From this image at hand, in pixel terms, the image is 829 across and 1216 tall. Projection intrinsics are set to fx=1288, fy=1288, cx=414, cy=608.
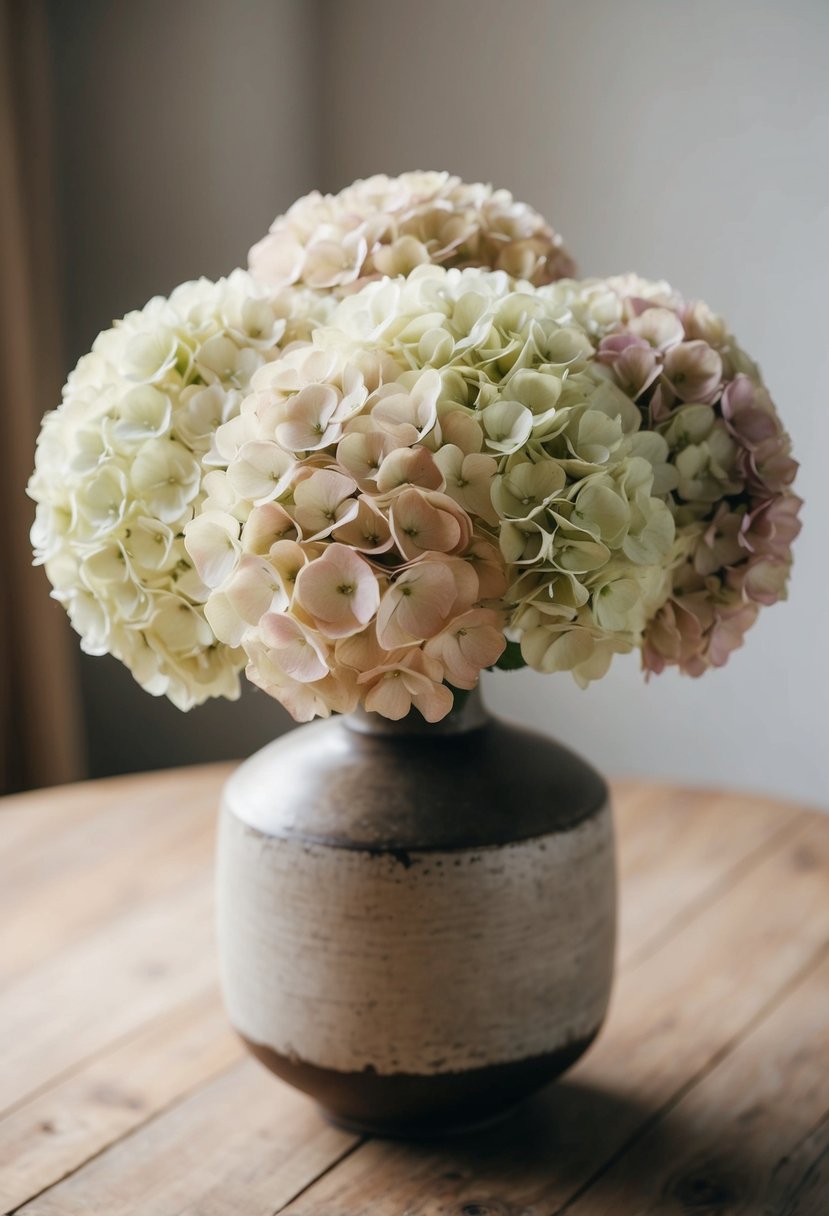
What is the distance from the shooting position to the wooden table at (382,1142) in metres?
0.82

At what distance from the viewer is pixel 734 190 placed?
1944 mm

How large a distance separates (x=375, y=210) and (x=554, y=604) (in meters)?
0.33

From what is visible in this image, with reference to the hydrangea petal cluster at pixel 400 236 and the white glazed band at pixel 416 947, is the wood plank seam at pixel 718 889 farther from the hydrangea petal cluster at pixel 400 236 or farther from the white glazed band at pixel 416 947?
the hydrangea petal cluster at pixel 400 236

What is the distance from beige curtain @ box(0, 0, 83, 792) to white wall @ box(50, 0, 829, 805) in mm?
239

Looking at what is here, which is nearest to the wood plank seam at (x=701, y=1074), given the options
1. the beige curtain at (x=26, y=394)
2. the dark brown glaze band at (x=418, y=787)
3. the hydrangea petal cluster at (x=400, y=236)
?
the dark brown glaze band at (x=418, y=787)

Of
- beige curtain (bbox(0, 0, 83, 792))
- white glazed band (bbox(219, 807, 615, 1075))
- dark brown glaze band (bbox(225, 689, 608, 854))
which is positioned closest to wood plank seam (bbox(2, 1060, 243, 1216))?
white glazed band (bbox(219, 807, 615, 1075))

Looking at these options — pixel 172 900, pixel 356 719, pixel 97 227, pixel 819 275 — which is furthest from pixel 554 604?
pixel 97 227

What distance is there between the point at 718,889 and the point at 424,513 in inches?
28.8

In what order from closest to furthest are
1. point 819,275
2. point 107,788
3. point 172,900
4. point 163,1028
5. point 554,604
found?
point 554,604 → point 163,1028 → point 172,900 → point 107,788 → point 819,275

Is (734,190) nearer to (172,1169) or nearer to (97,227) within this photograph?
(97,227)

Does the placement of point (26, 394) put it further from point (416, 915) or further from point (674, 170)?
point (416, 915)

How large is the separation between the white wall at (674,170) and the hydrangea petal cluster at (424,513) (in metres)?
1.33

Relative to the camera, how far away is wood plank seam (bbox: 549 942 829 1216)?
0.83 meters

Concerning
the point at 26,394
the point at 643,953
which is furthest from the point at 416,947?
the point at 26,394
